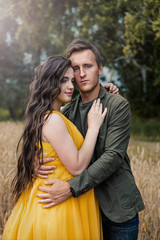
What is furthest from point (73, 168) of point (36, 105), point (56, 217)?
point (36, 105)

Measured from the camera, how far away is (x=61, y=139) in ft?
6.73

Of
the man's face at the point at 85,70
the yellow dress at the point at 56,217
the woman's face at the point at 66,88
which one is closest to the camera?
the yellow dress at the point at 56,217

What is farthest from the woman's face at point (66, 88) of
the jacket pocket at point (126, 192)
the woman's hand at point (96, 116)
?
the jacket pocket at point (126, 192)

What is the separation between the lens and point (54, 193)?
201 cm

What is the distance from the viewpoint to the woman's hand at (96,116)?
2.26 metres

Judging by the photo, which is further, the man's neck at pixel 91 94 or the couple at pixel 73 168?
the man's neck at pixel 91 94

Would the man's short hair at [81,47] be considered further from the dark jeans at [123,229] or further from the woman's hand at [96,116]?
the dark jeans at [123,229]

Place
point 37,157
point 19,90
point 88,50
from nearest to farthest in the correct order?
1. point 37,157
2. point 88,50
3. point 19,90

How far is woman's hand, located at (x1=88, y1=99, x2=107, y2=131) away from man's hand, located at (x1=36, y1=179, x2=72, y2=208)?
1.85ft

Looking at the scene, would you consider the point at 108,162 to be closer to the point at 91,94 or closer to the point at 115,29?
the point at 91,94

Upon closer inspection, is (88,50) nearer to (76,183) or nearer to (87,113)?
(87,113)

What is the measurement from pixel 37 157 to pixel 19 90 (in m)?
25.2

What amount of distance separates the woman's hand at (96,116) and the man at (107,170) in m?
0.06

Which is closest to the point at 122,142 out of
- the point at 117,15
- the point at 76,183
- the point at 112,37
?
the point at 76,183
